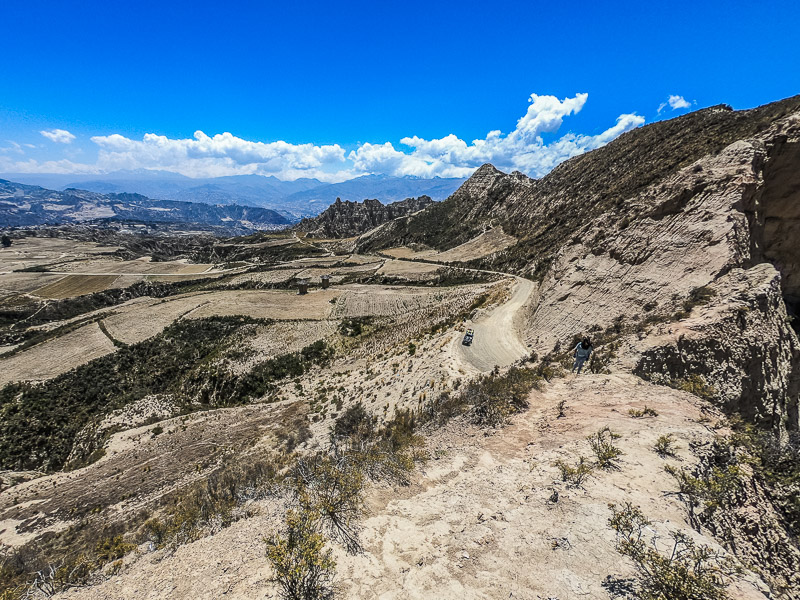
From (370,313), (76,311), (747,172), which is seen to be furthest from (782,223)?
(76,311)

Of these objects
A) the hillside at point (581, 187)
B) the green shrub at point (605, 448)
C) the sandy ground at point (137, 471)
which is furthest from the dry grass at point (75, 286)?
the green shrub at point (605, 448)

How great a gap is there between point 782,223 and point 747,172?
5138mm

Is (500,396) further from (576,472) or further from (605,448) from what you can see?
(576,472)

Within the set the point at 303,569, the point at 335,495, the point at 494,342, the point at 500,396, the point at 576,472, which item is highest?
the point at 576,472

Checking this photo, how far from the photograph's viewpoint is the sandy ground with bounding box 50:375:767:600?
5371mm

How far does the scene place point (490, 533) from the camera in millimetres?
6430

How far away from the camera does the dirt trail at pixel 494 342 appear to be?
1912cm

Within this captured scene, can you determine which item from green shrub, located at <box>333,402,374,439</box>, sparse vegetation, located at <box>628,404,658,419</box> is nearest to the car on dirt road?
green shrub, located at <box>333,402,374,439</box>

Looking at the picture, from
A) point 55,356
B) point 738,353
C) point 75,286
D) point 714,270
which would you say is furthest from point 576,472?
point 75,286

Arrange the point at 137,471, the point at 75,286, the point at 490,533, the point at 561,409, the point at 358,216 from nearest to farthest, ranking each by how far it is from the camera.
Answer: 1. the point at 490,533
2. the point at 561,409
3. the point at 137,471
4. the point at 75,286
5. the point at 358,216

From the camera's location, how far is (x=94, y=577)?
23.3 ft

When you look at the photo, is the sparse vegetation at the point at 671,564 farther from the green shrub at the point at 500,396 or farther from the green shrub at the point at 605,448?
the green shrub at the point at 500,396

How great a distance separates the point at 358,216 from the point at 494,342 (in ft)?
481

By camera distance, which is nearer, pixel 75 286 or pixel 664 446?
pixel 664 446
